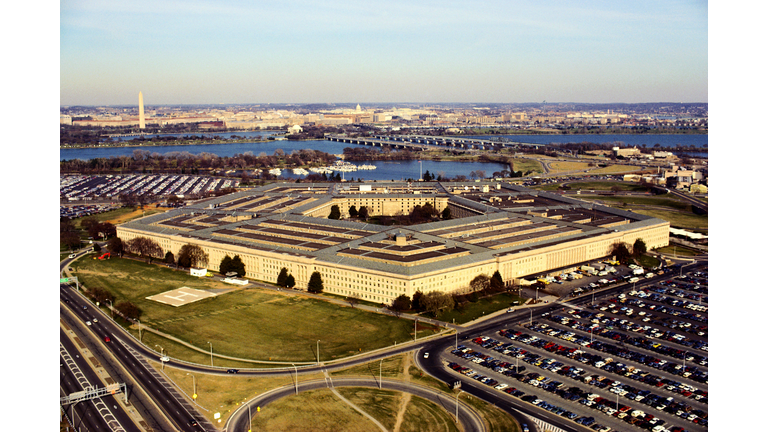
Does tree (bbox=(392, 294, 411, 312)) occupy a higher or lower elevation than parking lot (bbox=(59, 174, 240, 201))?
lower

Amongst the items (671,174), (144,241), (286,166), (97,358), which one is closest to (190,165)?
(286,166)

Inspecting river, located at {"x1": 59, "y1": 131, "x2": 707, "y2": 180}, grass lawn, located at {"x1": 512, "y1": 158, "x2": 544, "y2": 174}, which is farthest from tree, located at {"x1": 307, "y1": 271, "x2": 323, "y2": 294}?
grass lawn, located at {"x1": 512, "y1": 158, "x2": 544, "y2": 174}

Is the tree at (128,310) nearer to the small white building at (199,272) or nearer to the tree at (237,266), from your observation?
the small white building at (199,272)

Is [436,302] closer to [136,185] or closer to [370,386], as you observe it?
[370,386]

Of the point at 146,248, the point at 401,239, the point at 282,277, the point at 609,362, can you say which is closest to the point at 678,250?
the point at 401,239

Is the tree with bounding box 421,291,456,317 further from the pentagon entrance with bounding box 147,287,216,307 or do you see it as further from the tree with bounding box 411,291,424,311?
the pentagon entrance with bounding box 147,287,216,307
